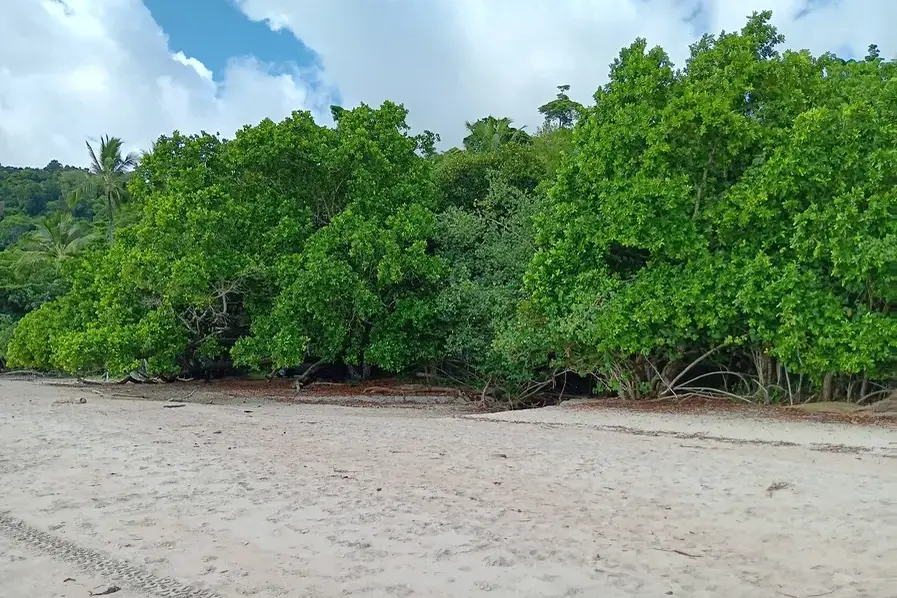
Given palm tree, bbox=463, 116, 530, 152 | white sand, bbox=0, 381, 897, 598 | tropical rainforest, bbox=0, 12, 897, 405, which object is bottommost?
white sand, bbox=0, 381, 897, 598

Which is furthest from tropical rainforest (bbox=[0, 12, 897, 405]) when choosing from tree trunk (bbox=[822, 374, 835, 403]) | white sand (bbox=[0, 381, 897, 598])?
white sand (bbox=[0, 381, 897, 598])

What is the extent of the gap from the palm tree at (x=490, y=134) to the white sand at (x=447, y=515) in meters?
22.0

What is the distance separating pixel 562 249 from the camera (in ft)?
46.3

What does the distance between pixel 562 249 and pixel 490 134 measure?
17781 mm

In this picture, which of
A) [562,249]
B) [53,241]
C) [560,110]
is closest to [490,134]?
[560,110]

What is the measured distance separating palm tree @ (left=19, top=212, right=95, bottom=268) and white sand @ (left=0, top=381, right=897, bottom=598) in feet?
90.5

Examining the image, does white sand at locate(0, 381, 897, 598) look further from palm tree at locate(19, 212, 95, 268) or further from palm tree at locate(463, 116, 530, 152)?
palm tree at locate(19, 212, 95, 268)

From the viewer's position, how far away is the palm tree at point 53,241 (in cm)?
3331

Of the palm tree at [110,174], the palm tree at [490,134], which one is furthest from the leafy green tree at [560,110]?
the palm tree at [110,174]

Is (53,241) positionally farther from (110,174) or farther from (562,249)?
(562,249)

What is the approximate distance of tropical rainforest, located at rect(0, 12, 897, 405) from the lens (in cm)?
1151

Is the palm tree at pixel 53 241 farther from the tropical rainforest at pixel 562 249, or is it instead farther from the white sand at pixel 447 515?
the white sand at pixel 447 515

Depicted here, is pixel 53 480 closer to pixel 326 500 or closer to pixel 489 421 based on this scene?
pixel 326 500

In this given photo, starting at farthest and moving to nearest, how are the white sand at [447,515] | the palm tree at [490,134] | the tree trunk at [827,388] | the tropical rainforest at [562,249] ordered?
the palm tree at [490,134], the tree trunk at [827,388], the tropical rainforest at [562,249], the white sand at [447,515]
